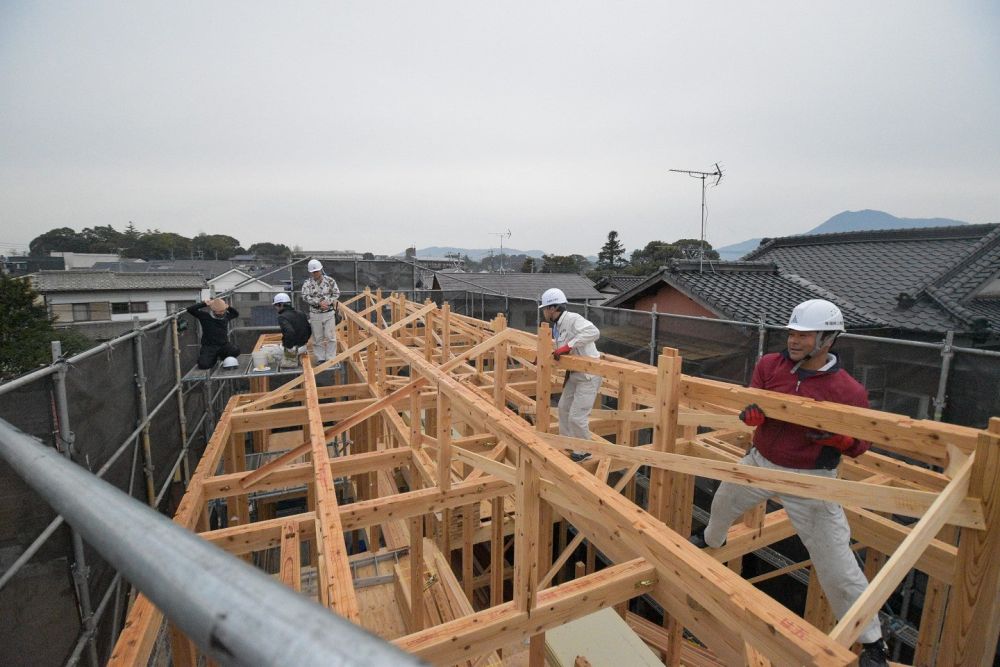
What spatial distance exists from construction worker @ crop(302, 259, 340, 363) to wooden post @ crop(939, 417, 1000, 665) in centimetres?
935

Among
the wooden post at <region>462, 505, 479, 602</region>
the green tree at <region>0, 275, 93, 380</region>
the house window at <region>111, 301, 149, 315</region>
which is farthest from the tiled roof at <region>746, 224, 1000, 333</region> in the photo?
the house window at <region>111, 301, 149, 315</region>

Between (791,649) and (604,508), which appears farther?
(604,508)

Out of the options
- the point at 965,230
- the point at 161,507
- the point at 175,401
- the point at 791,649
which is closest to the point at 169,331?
the point at 175,401

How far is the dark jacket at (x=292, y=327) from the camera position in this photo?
363 inches

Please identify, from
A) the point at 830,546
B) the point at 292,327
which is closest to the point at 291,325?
the point at 292,327

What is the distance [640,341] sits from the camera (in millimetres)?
9672

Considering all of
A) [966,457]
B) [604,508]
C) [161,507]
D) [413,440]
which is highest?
[966,457]

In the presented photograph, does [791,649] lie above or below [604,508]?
below

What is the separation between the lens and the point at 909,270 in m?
12.8

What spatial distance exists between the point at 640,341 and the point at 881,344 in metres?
4.31

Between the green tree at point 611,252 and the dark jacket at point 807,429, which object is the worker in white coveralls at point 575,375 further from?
the green tree at point 611,252

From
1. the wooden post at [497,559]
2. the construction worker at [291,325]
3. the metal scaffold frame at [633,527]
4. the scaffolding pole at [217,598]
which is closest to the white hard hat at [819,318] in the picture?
the metal scaffold frame at [633,527]

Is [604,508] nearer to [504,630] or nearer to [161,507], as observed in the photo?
[504,630]

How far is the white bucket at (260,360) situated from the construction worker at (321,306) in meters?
0.97
